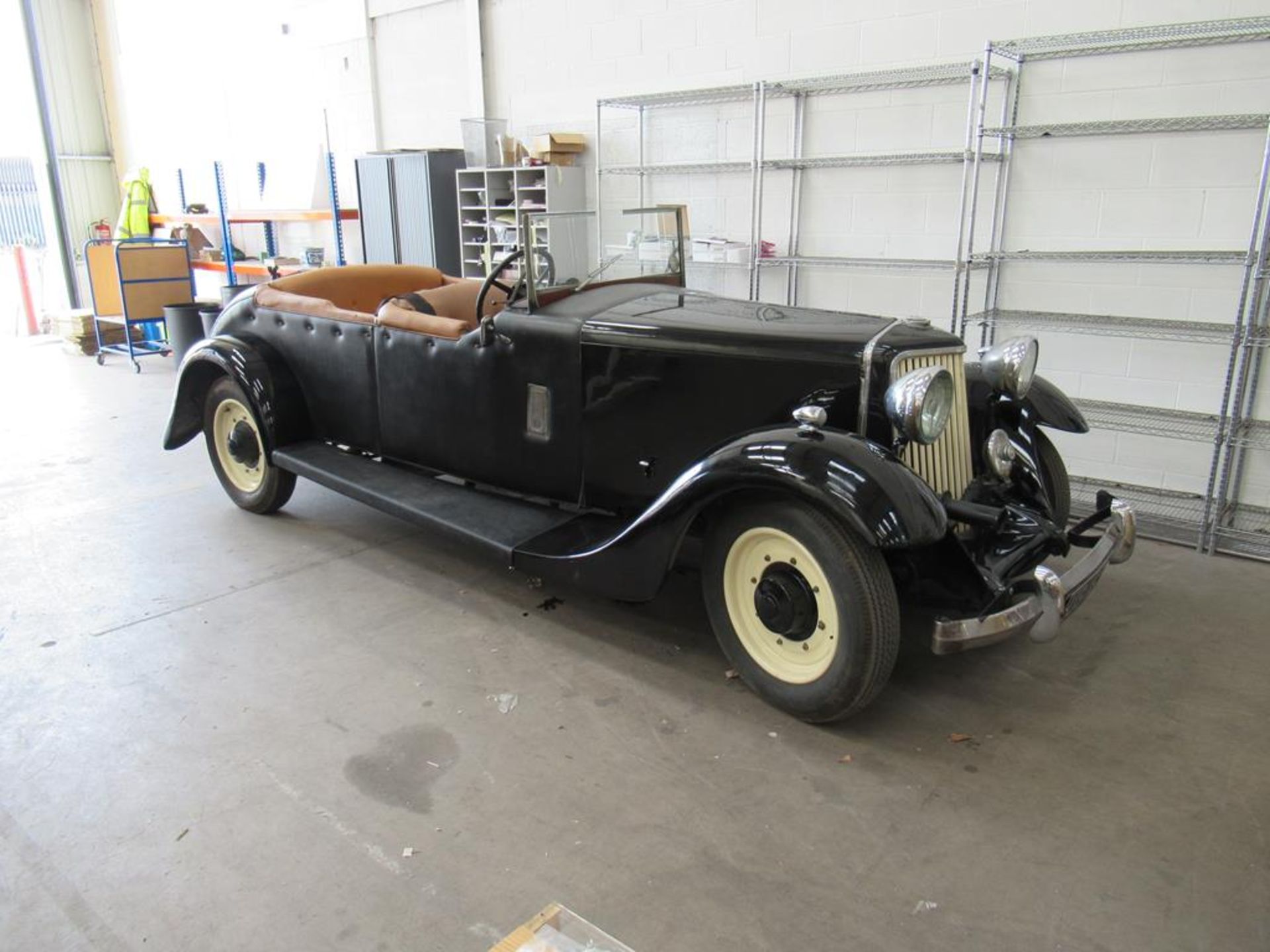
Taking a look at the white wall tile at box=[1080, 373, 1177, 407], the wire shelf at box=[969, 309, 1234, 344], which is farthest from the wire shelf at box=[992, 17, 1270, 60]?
the white wall tile at box=[1080, 373, 1177, 407]

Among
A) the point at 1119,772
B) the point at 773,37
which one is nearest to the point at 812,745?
the point at 1119,772

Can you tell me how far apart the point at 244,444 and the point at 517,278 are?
66.4 inches

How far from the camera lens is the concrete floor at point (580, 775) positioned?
5.96 ft

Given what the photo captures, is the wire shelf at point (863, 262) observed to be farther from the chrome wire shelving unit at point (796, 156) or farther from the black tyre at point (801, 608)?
the black tyre at point (801, 608)

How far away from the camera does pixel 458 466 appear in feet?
11.6

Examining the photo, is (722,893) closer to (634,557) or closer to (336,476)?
(634,557)

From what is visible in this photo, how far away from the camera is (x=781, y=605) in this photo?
2416 mm

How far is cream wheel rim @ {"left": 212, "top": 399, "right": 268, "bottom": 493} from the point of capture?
4066 mm

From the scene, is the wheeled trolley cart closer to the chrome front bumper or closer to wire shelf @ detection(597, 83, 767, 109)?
wire shelf @ detection(597, 83, 767, 109)

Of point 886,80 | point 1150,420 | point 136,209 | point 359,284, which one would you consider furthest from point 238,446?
point 136,209

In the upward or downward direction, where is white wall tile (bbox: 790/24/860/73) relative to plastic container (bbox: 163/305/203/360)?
upward

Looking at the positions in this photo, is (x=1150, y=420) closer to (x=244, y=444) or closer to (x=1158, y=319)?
(x=1158, y=319)

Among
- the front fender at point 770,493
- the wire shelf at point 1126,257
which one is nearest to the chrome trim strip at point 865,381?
the front fender at point 770,493

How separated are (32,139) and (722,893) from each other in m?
12.7
